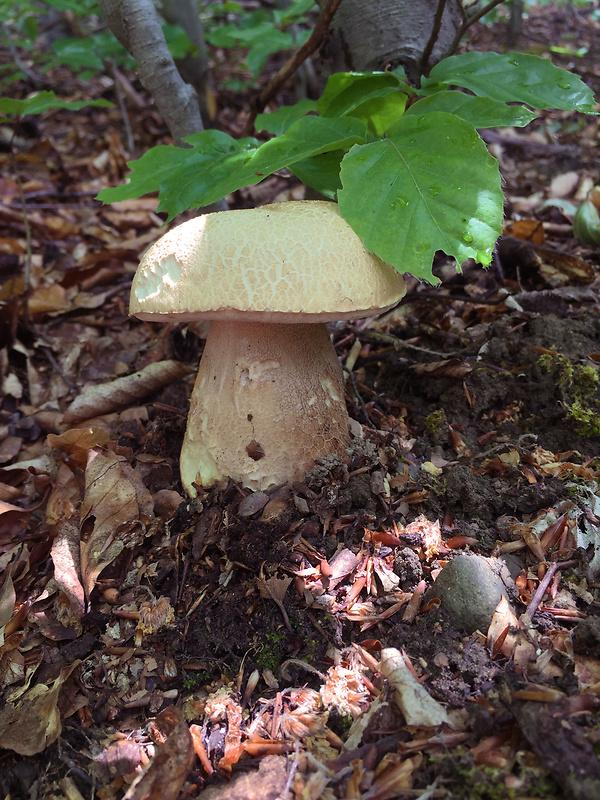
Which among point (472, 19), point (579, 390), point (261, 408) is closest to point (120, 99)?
point (472, 19)

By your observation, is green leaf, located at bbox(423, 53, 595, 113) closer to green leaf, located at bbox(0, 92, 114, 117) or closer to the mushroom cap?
the mushroom cap

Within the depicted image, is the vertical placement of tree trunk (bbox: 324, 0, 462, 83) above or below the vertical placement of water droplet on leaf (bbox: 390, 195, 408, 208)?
above

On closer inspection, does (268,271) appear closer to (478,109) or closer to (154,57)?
(478,109)

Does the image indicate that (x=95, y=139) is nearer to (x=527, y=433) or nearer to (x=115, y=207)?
(x=115, y=207)

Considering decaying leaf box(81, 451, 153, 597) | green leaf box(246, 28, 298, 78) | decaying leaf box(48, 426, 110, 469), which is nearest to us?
decaying leaf box(81, 451, 153, 597)

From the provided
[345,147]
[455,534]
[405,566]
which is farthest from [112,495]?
[345,147]

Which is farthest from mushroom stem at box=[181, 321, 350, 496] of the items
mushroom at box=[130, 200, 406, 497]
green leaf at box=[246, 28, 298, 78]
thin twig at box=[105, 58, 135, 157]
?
thin twig at box=[105, 58, 135, 157]
